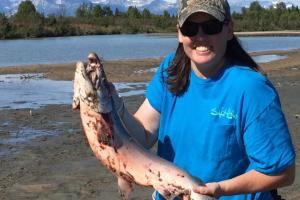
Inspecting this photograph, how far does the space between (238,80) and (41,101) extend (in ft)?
45.3

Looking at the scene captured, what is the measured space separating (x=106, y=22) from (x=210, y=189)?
99.6 metres

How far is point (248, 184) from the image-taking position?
119 inches

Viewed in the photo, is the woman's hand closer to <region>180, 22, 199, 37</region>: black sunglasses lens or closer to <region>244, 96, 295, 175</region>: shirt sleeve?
<region>244, 96, 295, 175</region>: shirt sleeve

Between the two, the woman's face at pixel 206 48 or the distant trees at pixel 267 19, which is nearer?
the woman's face at pixel 206 48

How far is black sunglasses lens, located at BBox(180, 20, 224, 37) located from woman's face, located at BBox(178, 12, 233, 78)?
0.02 metres

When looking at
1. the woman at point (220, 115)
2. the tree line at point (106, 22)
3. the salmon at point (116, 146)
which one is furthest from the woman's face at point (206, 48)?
the tree line at point (106, 22)

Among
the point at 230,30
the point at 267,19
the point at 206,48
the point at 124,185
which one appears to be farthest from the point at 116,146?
the point at 267,19

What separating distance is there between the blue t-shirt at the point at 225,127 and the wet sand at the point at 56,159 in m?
3.88

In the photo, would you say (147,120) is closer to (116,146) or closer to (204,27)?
(116,146)

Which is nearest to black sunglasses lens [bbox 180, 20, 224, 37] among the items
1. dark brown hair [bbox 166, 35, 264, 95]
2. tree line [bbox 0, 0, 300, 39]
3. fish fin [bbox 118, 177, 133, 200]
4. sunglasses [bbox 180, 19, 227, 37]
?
sunglasses [bbox 180, 19, 227, 37]

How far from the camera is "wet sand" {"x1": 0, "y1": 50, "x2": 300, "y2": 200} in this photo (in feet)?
25.0

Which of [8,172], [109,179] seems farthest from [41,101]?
[109,179]

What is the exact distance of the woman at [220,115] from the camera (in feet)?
9.82

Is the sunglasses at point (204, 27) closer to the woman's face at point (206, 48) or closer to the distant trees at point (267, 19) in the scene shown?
the woman's face at point (206, 48)
